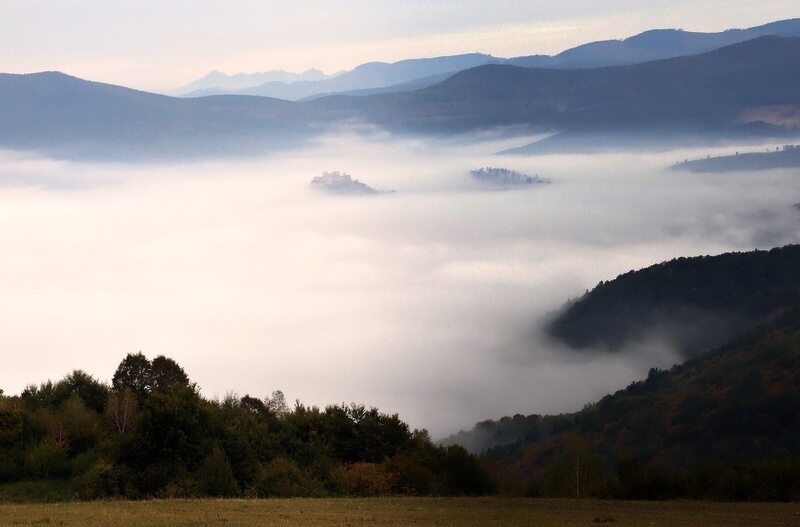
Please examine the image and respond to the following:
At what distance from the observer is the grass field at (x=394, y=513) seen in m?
20.9

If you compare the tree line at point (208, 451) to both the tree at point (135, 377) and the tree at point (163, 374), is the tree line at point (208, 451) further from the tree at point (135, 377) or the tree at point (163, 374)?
the tree at point (163, 374)

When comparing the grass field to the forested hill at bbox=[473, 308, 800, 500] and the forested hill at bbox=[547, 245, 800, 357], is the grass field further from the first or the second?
the forested hill at bbox=[547, 245, 800, 357]

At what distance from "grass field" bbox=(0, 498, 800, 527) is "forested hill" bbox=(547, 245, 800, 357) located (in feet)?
291

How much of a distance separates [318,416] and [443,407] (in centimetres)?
9318

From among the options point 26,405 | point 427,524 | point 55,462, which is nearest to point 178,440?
point 55,462

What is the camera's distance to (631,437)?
78000 mm

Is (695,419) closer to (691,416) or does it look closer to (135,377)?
(691,416)

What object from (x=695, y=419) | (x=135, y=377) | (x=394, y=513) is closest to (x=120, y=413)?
(x=135, y=377)

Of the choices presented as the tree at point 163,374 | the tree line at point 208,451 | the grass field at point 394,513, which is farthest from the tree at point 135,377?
the grass field at point 394,513

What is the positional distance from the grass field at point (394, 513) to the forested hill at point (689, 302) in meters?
88.6

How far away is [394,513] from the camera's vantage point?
22.9 meters

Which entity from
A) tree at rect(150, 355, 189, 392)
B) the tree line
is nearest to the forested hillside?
the tree line

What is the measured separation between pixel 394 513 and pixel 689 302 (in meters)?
115

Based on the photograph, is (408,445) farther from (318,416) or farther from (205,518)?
(205,518)
